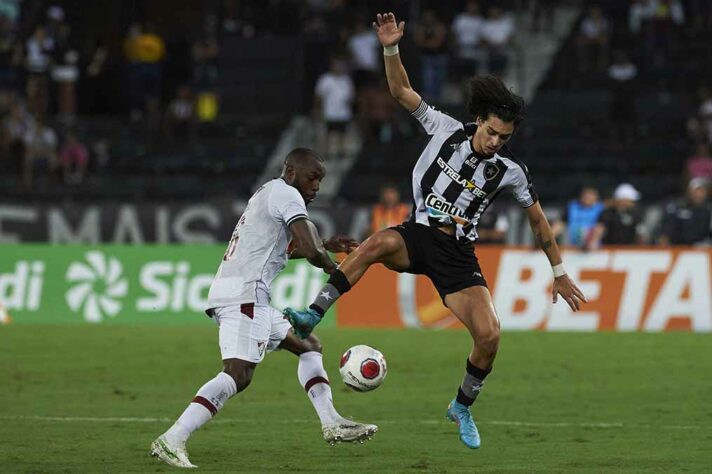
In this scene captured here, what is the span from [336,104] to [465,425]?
669 inches

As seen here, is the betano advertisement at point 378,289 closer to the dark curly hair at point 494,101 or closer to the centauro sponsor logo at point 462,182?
the centauro sponsor logo at point 462,182

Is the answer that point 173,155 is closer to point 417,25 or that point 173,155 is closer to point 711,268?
point 417,25

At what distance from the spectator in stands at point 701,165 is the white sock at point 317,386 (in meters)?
15.2

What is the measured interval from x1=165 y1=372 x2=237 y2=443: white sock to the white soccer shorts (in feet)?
0.58

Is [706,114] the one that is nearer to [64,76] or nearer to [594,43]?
[594,43]

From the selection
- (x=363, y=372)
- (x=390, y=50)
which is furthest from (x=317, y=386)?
(x=390, y=50)

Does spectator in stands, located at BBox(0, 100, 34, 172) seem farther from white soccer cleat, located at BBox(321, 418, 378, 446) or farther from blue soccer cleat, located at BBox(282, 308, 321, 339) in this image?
blue soccer cleat, located at BBox(282, 308, 321, 339)

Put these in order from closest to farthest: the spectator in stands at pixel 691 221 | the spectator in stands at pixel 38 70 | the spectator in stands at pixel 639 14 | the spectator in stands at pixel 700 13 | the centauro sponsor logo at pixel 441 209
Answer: the centauro sponsor logo at pixel 441 209 → the spectator in stands at pixel 691 221 → the spectator in stands at pixel 38 70 → the spectator in stands at pixel 639 14 → the spectator in stands at pixel 700 13

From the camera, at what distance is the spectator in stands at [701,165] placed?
24578 millimetres

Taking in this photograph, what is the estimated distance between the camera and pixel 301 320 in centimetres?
955

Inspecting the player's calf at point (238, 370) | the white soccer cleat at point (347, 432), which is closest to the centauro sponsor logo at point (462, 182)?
the white soccer cleat at point (347, 432)

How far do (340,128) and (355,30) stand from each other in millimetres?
2342

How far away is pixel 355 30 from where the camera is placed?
28422mm

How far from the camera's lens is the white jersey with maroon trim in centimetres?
969
